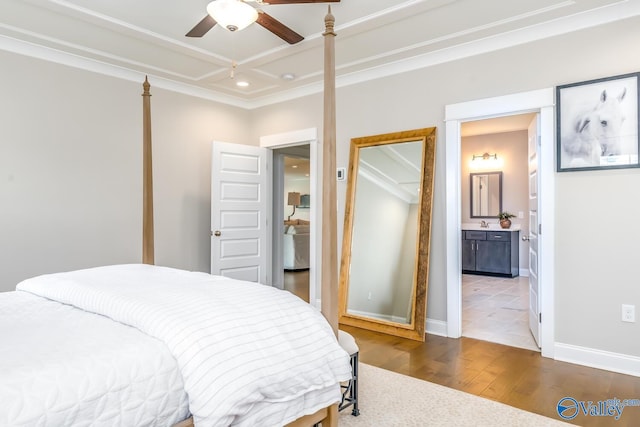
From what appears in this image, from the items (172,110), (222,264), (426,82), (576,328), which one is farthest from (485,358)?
(172,110)

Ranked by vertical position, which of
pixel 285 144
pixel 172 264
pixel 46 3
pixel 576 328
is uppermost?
pixel 46 3

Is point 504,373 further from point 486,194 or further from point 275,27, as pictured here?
point 486,194

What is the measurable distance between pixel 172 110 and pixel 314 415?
3.89 m

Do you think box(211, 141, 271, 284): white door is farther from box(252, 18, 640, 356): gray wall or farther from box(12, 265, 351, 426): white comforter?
box(12, 265, 351, 426): white comforter

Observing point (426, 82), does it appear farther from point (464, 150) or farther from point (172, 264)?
point (464, 150)

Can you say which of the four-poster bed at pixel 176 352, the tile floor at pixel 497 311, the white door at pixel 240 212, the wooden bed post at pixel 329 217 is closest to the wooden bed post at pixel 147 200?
the four-poster bed at pixel 176 352

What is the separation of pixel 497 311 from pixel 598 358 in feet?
5.46

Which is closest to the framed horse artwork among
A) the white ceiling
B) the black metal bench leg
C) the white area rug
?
the white ceiling

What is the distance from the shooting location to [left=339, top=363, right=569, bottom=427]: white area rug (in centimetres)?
217

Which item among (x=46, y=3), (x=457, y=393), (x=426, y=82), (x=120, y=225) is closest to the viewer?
(x=457, y=393)

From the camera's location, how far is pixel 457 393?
2.52 m

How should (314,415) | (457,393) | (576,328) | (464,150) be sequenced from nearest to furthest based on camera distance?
(314,415) < (457,393) < (576,328) < (464,150)

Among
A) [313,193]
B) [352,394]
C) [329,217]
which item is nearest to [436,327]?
[352,394]

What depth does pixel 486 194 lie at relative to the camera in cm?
736
